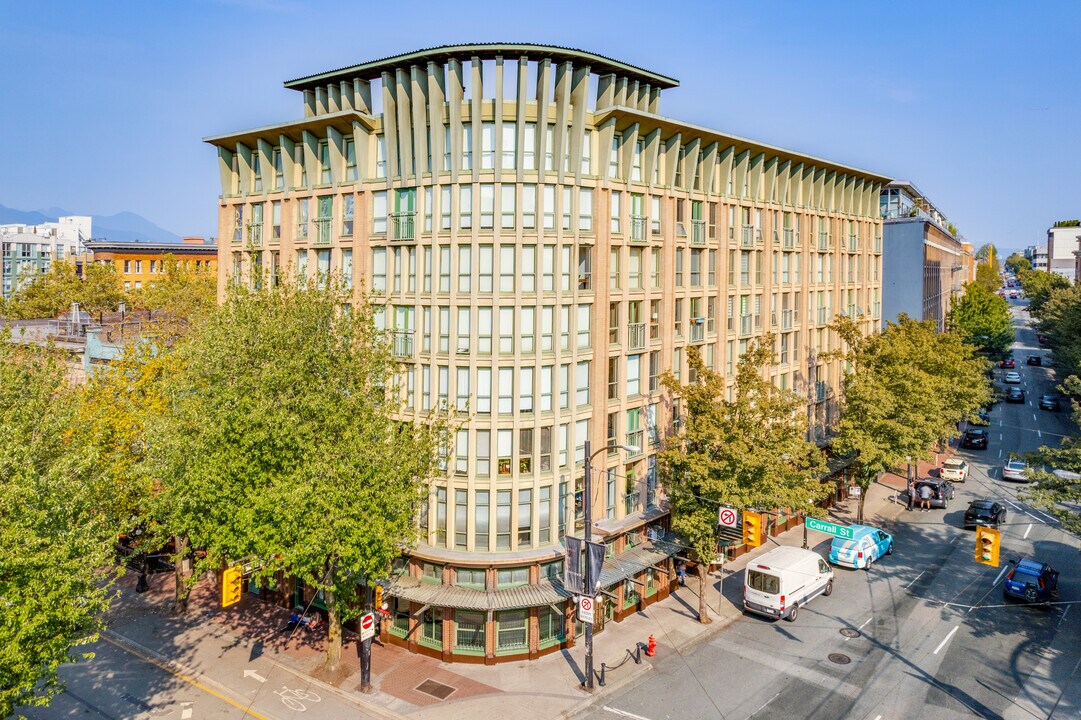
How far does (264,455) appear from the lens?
78.5 ft

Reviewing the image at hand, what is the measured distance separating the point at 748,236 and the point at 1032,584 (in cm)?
2119

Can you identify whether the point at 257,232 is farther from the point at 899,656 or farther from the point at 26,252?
the point at 26,252

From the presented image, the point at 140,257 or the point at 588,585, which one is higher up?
the point at 140,257

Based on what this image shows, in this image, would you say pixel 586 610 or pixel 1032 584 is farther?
pixel 1032 584

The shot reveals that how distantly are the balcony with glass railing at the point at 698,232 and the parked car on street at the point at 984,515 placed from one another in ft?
79.5

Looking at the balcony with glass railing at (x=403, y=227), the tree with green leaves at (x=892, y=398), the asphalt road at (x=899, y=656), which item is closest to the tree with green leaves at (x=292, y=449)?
the balcony with glass railing at (x=403, y=227)

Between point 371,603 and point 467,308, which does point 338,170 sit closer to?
point 467,308

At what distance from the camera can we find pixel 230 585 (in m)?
24.0

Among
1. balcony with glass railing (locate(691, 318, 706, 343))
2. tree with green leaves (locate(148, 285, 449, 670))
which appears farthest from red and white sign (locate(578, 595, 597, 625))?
balcony with glass railing (locate(691, 318, 706, 343))

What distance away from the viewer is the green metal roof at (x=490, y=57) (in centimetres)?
2783

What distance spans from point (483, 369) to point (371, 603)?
10881 mm

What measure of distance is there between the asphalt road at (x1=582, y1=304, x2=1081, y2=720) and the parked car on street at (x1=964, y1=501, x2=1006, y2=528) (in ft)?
8.36

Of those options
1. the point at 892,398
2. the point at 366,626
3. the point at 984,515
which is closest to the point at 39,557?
the point at 366,626

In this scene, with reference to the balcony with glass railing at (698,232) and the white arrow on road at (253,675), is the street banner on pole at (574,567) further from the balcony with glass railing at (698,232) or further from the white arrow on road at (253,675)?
the balcony with glass railing at (698,232)
